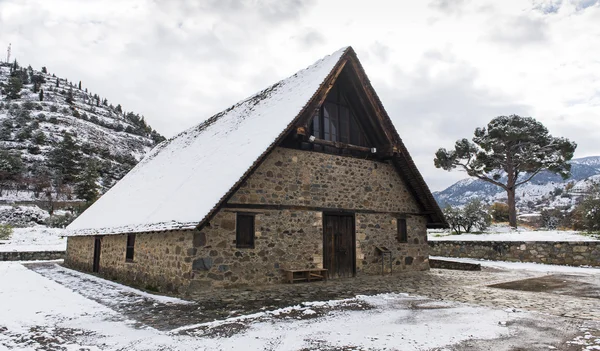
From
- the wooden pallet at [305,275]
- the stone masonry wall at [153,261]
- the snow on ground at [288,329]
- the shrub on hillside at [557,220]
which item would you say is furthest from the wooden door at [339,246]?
the shrub on hillside at [557,220]

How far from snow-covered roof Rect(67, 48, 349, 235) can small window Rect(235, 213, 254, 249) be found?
1.30 meters

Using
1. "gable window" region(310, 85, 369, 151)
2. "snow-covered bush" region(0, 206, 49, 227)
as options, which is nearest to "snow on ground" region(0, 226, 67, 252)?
"snow-covered bush" region(0, 206, 49, 227)

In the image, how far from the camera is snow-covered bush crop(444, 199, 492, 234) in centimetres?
2633

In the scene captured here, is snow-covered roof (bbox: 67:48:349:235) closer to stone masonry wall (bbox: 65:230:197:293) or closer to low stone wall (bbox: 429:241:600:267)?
stone masonry wall (bbox: 65:230:197:293)

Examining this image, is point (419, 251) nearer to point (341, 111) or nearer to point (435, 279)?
point (435, 279)

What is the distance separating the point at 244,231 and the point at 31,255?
62.6 feet

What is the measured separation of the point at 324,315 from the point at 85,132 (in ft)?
253

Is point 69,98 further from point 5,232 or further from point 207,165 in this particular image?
point 207,165

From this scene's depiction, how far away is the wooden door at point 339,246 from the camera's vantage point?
41.4ft

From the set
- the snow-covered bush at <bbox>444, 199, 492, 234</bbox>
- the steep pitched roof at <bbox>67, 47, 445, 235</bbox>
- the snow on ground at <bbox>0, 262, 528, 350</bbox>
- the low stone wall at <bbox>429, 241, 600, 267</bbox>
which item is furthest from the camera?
the snow-covered bush at <bbox>444, 199, 492, 234</bbox>

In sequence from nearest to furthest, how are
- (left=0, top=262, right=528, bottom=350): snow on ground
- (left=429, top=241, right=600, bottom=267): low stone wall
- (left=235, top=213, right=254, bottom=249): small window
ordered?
(left=0, top=262, right=528, bottom=350): snow on ground, (left=235, top=213, right=254, bottom=249): small window, (left=429, top=241, right=600, bottom=267): low stone wall

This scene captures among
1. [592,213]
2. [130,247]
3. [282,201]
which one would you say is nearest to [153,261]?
[130,247]

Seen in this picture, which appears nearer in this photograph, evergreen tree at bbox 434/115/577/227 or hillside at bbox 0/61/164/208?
evergreen tree at bbox 434/115/577/227

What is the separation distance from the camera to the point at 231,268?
10.4m
